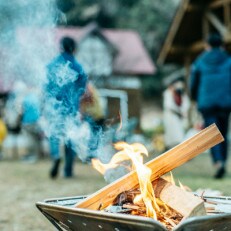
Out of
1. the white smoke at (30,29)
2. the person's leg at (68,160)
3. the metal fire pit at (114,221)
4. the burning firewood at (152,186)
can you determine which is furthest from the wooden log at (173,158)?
the person's leg at (68,160)

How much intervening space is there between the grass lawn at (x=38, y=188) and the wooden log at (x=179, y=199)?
1.91 m

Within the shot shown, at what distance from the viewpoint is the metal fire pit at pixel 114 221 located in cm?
223

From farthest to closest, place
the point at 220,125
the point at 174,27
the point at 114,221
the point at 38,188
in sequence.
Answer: the point at 174,27 < the point at 220,125 < the point at 38,188 < the point at 114,221

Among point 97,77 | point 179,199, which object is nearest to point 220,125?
point 179,199

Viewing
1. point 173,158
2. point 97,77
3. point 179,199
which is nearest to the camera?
point 179,199

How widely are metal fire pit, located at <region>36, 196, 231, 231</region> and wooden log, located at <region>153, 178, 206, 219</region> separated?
13 cm

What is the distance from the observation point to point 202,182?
7.16m

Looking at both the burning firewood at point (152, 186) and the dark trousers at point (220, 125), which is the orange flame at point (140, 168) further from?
the dark trousers at point (220, 125)

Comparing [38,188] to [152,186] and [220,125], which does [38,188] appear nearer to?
[220,125]

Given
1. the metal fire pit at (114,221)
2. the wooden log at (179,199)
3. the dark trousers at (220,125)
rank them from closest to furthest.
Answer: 1. the metal fire pit at (114,221)
2. the wooden log at (179,199)
3. the dark trousers at (220,125)

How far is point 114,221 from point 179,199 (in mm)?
495

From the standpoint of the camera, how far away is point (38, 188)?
24.1 feet

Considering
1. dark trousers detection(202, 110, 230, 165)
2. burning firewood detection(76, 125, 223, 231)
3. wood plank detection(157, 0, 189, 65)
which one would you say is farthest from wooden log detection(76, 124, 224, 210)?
wood plank detection(157, 0, 189, 65)

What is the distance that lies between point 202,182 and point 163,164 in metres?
4.44
